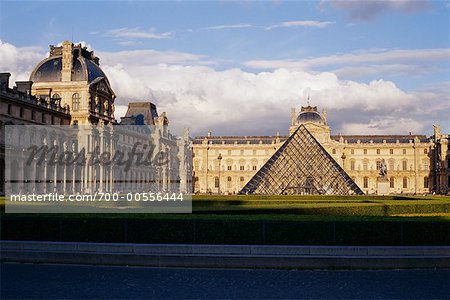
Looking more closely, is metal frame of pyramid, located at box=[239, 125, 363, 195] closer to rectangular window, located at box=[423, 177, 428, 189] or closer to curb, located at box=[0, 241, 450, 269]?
curb, located at box=[0, 241, 450, 269]

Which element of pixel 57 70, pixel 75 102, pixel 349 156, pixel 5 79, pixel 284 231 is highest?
pixel 57 70

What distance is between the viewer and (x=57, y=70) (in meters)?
61.4

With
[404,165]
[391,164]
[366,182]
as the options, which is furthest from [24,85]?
[404,165]

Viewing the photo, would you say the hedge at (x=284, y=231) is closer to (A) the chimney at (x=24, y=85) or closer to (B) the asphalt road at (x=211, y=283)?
(B) the asphalt road at (x=211, y=283)

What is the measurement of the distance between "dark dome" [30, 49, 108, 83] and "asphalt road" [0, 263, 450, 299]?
4970 centimetres

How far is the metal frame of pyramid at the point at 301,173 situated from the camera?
4831 cm

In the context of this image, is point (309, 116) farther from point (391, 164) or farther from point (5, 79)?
point (5, 79)

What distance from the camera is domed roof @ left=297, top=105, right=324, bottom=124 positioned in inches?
4141

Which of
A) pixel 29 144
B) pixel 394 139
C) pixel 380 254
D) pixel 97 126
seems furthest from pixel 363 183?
pixel 380 254

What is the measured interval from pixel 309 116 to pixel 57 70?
181ft

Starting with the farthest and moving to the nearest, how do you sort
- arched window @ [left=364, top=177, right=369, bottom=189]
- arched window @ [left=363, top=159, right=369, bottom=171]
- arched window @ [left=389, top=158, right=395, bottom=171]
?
arched window @ [left=363, top=159, right=369, bottom=171] < arched window @ [left=364, top=177, right=369, bottom=189] < arched window @ [left=389, top=158, right=395, bottom=171]

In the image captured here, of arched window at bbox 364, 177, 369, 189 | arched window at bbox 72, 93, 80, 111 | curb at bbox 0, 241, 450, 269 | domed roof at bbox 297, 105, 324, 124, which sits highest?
domed roof at bbox 297, 105, 324, 124

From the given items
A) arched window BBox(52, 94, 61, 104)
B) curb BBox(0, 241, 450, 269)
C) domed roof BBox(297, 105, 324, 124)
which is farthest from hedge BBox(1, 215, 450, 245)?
domed roof BBox(297, 105, 324, 124)

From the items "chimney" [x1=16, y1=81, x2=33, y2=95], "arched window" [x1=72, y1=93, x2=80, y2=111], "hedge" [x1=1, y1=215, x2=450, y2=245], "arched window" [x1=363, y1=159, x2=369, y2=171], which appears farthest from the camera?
"arched window" [x1=363, y1=159, x2=369, y2=171]
